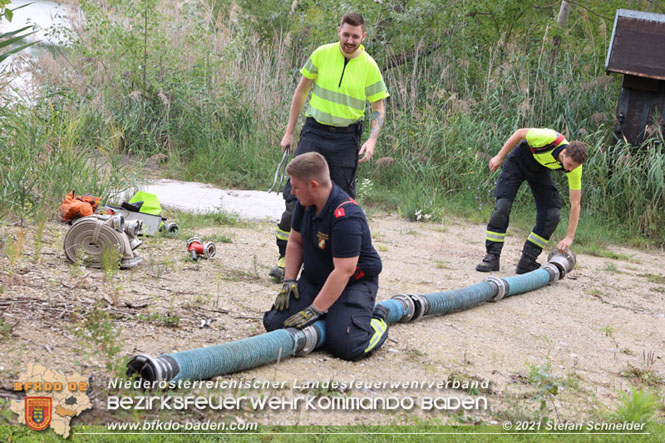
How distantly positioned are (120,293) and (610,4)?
12071 millimetres

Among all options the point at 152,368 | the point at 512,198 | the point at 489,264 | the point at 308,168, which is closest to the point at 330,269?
the point at 308,168

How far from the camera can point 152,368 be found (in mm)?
2982

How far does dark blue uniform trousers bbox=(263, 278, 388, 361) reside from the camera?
382 cm

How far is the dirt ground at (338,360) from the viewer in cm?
323

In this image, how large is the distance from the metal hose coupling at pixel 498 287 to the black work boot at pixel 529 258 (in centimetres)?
116

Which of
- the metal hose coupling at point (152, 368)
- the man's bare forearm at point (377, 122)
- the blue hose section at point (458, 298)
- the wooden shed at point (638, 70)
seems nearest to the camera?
the metal hose coupling at point (152, 368)

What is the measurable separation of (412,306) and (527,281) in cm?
177

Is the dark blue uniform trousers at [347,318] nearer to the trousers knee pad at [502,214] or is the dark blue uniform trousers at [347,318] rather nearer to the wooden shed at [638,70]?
the trousers knee pad at [502,214]

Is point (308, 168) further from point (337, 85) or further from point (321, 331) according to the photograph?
point (337, 85)

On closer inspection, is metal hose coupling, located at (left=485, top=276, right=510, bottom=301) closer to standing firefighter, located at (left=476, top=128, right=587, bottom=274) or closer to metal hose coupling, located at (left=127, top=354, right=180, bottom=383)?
standing firefighter, located at (left=476, top=128, right=587, bottom=274)

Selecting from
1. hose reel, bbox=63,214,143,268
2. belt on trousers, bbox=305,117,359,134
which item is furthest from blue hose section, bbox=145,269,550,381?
hose reel, bbox=63,214,143,268

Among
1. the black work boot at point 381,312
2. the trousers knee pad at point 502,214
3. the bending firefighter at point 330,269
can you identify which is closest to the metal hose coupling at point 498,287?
the trousers knee pad at point 502,214

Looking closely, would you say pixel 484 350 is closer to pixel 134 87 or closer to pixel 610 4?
pixel 134 87

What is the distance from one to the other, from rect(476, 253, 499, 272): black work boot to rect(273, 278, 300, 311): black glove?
10.2ft
